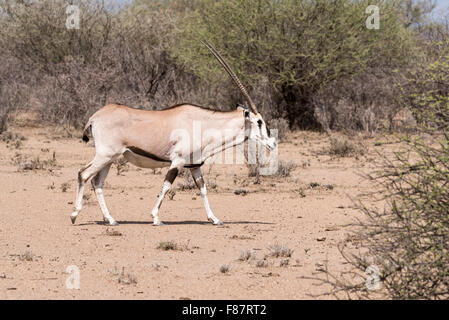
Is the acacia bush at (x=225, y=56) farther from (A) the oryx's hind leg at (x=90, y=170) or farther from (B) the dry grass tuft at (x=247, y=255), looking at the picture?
(B) the dry grass tuft at (x=247, y=255)

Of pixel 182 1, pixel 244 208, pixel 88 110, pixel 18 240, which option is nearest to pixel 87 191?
pixel 244 208

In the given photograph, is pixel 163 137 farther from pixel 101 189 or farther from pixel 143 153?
pixel 101 189

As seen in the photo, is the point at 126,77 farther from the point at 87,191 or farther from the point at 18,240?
the point at 18,240

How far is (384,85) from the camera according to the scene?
20641 millimetres

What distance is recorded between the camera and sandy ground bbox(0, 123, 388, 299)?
638 cm

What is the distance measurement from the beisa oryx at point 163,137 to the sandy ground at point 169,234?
0.65m

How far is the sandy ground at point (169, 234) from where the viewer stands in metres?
6.38

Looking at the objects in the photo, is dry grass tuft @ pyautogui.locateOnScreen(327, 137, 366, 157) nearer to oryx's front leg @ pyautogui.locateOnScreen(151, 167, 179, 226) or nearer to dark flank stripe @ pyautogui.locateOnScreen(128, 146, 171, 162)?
oryx's front leg @ pyautogui.locateOnScreen(151, 167, 179, 226)

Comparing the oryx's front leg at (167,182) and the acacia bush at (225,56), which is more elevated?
the acacia bush at (225,56)

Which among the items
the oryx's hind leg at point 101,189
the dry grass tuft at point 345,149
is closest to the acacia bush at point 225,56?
the dry grass tuft at point 345,149

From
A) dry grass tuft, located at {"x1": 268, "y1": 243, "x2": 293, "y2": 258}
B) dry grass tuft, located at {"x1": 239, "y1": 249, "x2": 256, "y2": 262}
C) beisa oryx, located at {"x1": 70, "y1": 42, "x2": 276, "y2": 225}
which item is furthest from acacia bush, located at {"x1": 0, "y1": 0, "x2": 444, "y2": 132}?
dry grass tuft, located at {"x1": 239, "y1": 249, "x2": 256, "y2": 262}

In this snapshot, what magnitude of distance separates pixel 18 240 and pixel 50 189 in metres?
3.83

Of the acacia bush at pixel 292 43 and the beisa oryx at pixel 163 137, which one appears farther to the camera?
the acacia bush at pixel 292 43

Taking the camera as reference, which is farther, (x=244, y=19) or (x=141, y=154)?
(x=244, y=19)
